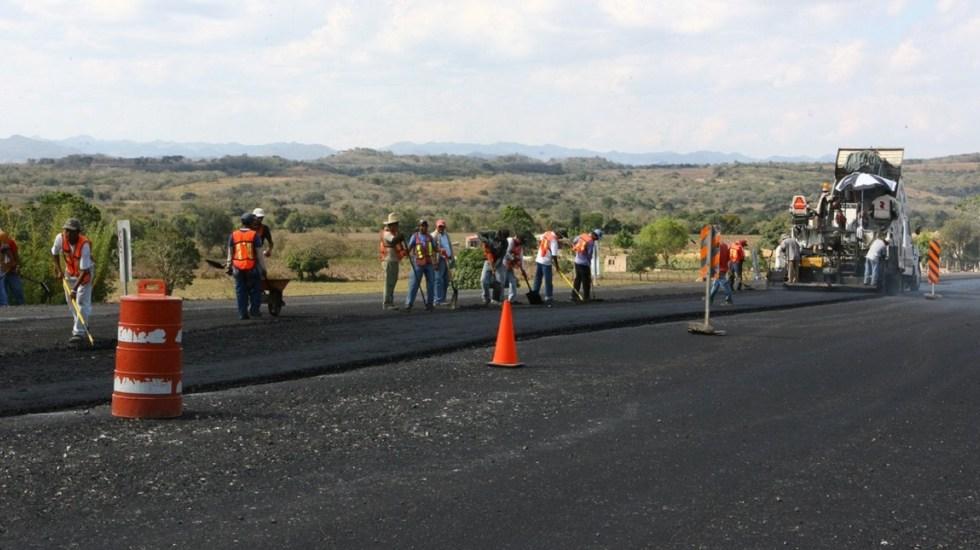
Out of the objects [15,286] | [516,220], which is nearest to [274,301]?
[15,286]

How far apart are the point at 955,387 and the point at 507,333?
4987 mm

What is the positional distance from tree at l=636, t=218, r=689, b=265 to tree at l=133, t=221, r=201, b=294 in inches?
1055

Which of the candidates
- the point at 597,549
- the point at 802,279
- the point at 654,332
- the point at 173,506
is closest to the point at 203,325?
the point at 654,332

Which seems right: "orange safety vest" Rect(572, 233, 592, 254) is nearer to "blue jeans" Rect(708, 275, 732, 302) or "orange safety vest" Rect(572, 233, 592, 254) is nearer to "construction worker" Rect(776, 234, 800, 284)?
"blue jeans" Rect(708, 275, 732, 302)

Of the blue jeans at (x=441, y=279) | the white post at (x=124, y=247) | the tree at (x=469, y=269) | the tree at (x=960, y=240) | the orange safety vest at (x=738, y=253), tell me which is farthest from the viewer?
the tree at (x=960, y=240)

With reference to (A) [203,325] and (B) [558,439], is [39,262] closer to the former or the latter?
(A) [203,325]

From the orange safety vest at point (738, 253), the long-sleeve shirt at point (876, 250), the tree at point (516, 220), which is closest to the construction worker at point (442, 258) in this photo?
the orange safety vest at point (738, 253)

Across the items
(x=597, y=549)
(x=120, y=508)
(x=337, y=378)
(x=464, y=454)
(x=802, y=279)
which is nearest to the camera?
(x=597, y=549)

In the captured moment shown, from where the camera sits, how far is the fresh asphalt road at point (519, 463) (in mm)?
7094

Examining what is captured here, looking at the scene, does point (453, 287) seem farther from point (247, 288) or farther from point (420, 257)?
point (247, 288)

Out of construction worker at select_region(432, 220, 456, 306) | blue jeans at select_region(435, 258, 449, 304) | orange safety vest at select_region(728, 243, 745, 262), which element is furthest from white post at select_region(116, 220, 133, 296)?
orange safety vest at select_region(728, 243, 745, 262)

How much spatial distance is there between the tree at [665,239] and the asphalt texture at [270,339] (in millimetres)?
44423

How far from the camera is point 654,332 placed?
19.4 meters

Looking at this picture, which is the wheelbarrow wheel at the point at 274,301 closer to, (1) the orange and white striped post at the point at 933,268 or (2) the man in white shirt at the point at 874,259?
(2) the man in white shirt at the point at 874,259
